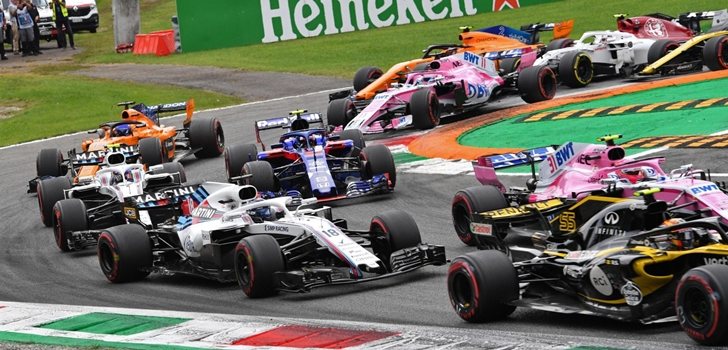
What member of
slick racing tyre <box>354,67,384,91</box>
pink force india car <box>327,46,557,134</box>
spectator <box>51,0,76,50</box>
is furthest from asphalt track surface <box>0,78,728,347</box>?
spectator <box>51,0,76,50</box>

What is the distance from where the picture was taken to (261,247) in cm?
1434

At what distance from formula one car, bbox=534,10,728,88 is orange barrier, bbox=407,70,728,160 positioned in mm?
791

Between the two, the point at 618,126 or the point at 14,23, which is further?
the point at 14,23

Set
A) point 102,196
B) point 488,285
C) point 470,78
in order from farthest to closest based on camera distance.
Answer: point 470,78 → point 102,196 → point 488,285

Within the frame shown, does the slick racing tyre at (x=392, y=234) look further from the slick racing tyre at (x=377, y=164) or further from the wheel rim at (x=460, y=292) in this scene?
the slick racing tyre at (x=377, y=164)

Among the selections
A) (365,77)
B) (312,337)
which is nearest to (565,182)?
(312,337)

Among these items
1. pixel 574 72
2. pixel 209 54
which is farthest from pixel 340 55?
pixel 574 72

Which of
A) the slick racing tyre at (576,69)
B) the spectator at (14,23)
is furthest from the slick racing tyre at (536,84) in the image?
the spectator at (14,23)

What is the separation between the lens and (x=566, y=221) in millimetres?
14539

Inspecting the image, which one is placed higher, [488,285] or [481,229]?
[488,285]

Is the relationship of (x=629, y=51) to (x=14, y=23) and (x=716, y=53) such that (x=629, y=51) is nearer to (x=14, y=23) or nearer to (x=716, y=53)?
(x=716, y=53)

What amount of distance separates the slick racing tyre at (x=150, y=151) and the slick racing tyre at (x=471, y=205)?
9739mm

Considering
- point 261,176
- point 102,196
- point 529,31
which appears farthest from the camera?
point 529,31

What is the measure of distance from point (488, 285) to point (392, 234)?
323cm
